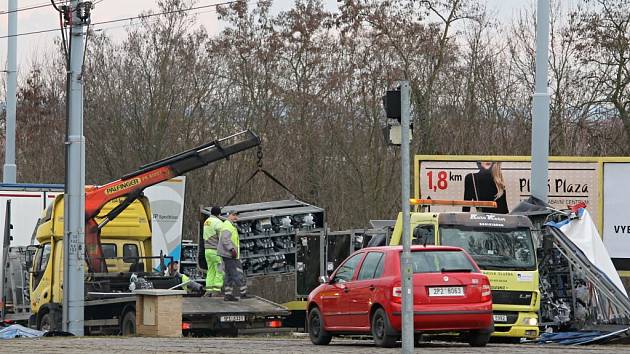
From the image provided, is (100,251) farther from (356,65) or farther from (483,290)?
(356,65)

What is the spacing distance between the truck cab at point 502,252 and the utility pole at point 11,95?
769 inches

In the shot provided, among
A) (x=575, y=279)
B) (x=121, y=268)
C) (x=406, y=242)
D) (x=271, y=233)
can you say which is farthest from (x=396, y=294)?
(x=271, y=233)

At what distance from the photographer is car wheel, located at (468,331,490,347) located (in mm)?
20109


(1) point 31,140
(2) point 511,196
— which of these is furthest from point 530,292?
(1) point 31,140

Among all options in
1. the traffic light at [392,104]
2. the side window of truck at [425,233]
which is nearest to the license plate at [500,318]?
the side window of truck at [425,233]

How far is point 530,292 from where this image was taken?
899 inches

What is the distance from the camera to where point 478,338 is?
20.2 meters

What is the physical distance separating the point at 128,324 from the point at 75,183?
3.13 meters

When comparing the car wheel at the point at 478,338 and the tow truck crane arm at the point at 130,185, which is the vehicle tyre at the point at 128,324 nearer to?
the tow truck crane arm at the point at 130,185

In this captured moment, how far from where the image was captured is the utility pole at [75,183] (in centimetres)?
2664

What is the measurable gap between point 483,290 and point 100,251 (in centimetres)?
1181

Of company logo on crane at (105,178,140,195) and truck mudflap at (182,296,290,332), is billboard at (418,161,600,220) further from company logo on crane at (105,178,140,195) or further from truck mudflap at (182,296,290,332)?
truck mudflap at (182,296,290,332)

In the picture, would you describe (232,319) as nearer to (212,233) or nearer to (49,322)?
(212,233)

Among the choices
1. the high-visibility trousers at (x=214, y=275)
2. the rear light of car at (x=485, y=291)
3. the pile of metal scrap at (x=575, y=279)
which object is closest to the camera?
the rear light of car at (x=485, y=291)
